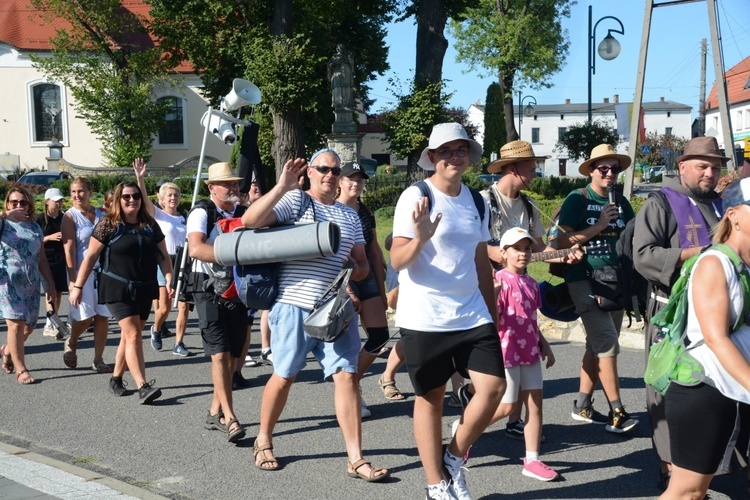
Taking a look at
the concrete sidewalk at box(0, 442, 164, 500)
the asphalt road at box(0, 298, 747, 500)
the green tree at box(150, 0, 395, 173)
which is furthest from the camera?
the green tree at box(150, 0, 395, 173)

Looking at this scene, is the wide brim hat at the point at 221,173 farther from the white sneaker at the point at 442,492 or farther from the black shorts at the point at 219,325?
the white sneaker at the point at 442,492

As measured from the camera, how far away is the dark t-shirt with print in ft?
20.2

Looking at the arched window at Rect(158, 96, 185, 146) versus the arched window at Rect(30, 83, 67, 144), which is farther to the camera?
the arched window at Rect(158, 96, 185, 146)

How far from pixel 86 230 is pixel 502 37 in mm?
42508

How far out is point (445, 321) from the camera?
15.0ft

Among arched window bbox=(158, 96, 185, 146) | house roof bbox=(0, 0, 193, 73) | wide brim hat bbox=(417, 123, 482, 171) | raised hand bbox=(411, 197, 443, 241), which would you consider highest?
house roof bbox=(0, 0, 193, 73)

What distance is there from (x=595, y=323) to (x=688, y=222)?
133 cm

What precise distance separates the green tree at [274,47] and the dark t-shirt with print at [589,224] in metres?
21.0

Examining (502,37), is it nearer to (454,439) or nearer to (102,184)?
(102,184)

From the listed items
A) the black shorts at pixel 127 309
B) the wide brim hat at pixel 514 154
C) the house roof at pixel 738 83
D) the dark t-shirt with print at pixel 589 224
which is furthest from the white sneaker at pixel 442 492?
the house roof at pixel 738 83

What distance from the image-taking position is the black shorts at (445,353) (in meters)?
4.57

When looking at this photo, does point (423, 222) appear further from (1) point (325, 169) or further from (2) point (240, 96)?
(2) point (240, 96)

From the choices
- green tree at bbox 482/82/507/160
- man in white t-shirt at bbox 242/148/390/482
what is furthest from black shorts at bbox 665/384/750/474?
green tree at bbox 482/82/507/160

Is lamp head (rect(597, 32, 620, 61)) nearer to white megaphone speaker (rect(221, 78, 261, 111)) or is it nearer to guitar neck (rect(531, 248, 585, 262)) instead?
white megaphone speaker (rect(221, 78, 261, 111))
